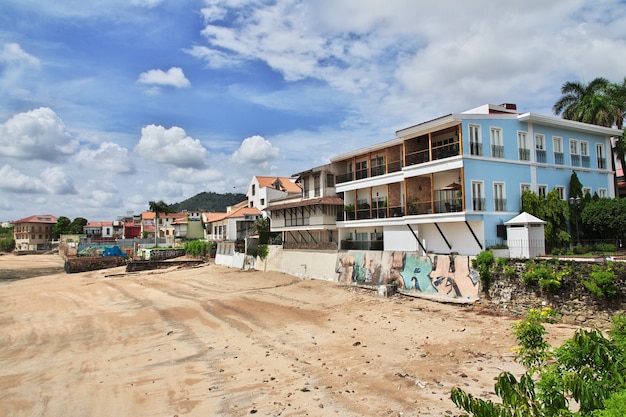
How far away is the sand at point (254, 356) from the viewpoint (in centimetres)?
1294

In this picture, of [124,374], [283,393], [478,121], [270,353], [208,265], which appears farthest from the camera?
[208,265]

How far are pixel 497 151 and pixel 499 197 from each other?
3125mm

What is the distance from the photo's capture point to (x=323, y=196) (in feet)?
131

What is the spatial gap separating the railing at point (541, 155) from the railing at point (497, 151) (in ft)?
12.2

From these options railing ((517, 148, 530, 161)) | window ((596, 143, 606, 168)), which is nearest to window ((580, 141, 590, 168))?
window ((596, 143, 606, 168))

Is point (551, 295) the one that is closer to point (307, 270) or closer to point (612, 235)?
point (612, 235)

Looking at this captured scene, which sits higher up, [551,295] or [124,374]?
[551,295]

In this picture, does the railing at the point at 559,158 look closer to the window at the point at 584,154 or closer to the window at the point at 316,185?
the window at the point at 584,154

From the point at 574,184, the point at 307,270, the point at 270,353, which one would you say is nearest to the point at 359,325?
the point at 270,353

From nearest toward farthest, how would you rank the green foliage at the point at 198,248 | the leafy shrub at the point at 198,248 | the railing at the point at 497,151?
the railing at the point at 497,151 → the green foliage at the point at 198,248 → the leafy shrub at the point at 198,248

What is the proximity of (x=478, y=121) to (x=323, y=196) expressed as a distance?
56.8 ft

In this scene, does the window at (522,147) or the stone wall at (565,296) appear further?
the window at (522,147)

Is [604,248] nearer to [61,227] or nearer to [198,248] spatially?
[198,248]

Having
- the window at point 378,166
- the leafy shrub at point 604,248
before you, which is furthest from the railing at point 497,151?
the window at point 378,166
